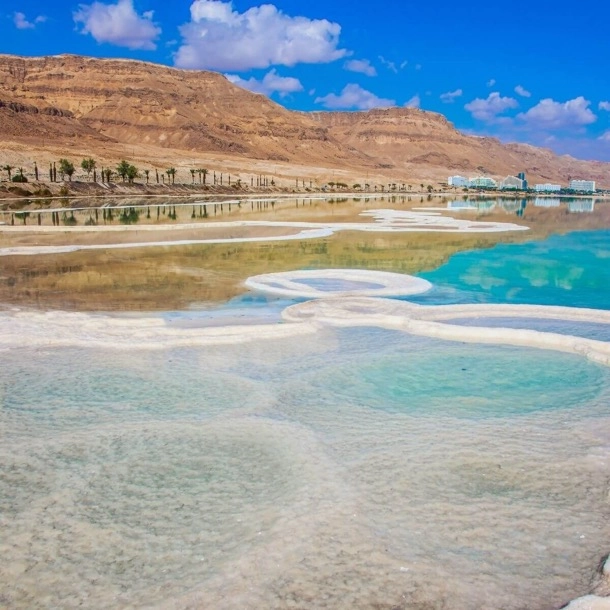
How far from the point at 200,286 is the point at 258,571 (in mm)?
12338

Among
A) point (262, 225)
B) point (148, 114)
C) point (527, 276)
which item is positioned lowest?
point (527, 276)

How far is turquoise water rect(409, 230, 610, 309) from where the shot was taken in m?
16.1

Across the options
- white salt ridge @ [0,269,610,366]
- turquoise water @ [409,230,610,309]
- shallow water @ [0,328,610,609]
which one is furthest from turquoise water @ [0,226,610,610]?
turquoise water @ [409,230,610,309]

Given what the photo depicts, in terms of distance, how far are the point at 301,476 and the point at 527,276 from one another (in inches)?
615

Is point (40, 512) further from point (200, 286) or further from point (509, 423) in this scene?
point (200, 286)

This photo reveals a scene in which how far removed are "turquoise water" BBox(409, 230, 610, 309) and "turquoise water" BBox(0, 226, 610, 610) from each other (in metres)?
5.82

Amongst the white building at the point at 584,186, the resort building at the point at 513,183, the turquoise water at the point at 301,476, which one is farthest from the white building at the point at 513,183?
the turquoise water at the point at 301,476

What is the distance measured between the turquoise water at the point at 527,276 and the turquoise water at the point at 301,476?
5.82m

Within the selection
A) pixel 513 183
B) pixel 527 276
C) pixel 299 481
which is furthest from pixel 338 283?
pixel 513 183

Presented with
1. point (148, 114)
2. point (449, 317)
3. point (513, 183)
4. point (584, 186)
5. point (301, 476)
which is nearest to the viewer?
point (301, 476)

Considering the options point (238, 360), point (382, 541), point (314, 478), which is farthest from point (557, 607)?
point (238, 360)

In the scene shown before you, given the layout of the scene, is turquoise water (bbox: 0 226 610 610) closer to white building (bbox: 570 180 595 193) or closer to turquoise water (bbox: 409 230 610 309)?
turquoise water (bbox: 409 230 610 309)

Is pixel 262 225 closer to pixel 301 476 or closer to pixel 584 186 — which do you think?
pixel 301 476

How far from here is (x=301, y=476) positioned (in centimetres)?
628
